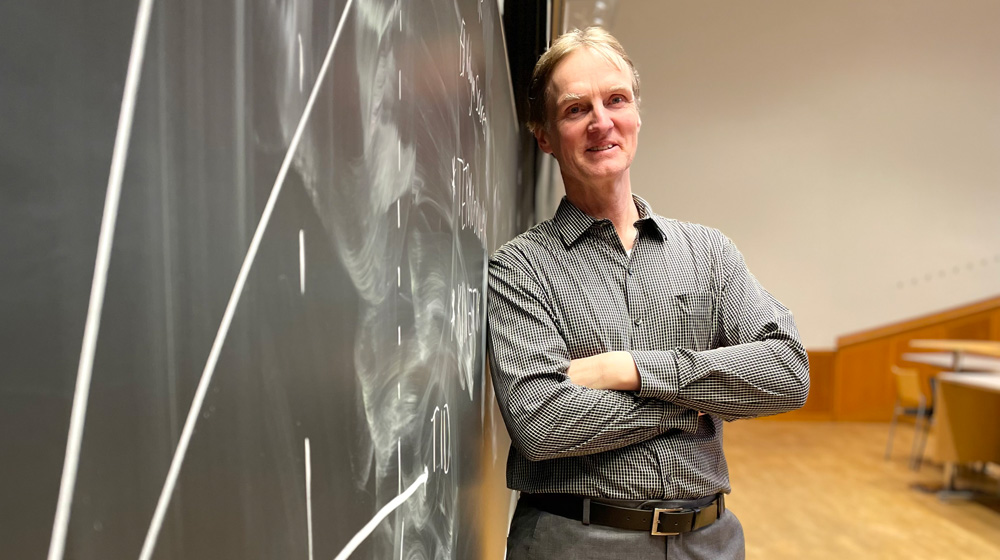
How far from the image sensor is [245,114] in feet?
1.24

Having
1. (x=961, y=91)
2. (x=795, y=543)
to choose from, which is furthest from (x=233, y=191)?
(x=961, y=91)

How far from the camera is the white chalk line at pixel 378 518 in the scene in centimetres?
58

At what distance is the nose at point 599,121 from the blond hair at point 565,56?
11 cm

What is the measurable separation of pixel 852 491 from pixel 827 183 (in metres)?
4.90

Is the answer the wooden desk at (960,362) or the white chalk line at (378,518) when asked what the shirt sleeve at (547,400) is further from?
the wooden desk at (960,362)

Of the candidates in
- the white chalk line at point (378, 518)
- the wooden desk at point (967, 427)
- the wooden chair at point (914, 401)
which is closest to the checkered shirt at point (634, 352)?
the white chalk line at point (378, 518)

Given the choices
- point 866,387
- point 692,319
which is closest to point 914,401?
point 866,387

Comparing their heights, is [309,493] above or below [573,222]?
below

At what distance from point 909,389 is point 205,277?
25.1 feet

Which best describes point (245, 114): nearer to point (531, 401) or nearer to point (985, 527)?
point (531, 401)

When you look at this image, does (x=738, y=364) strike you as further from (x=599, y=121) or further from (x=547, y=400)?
(x=599, y=121)

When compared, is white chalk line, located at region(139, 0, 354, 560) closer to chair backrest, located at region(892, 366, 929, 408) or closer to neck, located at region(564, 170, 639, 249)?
neck, located at region(564, 170, 639, 249)

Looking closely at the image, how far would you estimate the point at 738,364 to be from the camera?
4.72ft

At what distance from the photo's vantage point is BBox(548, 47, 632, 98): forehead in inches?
59.7
